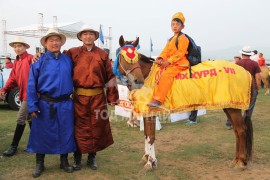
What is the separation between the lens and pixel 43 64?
3742mm

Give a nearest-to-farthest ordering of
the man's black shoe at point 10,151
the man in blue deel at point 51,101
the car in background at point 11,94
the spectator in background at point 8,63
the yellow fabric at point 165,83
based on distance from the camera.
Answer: the man in blue deel at point 51,101 < the yellow fabric at point 165,83 < the man's black shoe at point 10,151 < the car in background at point 11,94 < the spectator in background at point 8,63

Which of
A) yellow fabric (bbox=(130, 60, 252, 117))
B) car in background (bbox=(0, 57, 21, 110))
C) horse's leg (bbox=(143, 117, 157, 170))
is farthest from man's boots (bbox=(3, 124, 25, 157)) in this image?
car in background (bbox=(0, 57, 21, 110))

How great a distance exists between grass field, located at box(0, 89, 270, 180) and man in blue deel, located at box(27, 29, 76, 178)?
490 mm

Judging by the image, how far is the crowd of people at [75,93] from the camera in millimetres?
3756

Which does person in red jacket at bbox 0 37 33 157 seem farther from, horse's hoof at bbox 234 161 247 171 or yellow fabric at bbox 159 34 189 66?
horse's hoof at bbox 234 161 247 171

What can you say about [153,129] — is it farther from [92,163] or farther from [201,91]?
[92,163]

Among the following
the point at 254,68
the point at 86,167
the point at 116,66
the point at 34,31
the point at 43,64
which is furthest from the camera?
the point at 34,31

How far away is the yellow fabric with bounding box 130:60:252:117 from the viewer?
13.5 ft

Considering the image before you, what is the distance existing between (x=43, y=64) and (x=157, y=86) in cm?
161

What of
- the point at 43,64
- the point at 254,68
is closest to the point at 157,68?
the point at 43,64

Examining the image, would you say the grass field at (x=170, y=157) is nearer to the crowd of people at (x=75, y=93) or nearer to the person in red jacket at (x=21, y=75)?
the crowd of people at (x=75, y=93)

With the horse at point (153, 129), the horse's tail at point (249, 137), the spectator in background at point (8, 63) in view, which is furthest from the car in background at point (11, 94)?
the horse's tail at point (249, 137)

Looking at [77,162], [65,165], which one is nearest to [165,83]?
[77,162]

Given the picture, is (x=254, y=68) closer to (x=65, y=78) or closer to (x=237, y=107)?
(x=237, y=107)
